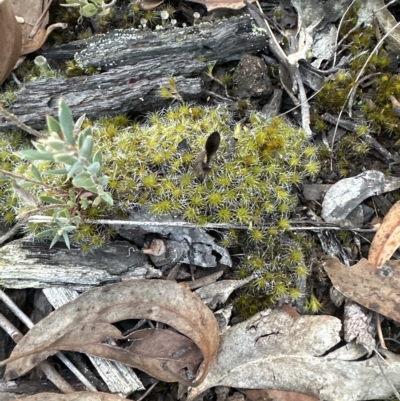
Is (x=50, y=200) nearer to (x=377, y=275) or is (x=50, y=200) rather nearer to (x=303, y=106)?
(x=303, y=106)

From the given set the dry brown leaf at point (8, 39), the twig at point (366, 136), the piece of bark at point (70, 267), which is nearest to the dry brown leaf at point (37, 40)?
the dry brown leaf at point (8, 39)

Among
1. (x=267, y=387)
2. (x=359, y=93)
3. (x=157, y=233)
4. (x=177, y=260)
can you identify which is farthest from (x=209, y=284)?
(x=359, y=93)

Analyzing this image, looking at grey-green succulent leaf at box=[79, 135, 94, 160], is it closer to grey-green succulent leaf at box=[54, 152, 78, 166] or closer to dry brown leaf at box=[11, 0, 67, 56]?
grey-green succulent leaf at box=[54, 152, 78, 166]

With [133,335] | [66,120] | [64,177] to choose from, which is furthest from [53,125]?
[133,335]

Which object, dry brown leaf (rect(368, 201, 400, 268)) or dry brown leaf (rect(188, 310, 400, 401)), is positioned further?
dry brown leaf (rect(368, 201, 400, 268))

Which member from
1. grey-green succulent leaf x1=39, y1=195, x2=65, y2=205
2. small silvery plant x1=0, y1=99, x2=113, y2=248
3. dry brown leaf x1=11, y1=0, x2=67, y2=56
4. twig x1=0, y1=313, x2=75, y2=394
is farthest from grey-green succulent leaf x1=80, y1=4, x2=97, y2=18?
twig x1=0, y1=313, x2=75, y2=394

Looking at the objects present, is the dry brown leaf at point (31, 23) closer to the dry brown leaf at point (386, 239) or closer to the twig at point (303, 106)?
the twig at point (303, 106)

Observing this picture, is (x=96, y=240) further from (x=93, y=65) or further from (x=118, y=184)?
(x=93, y=65)
